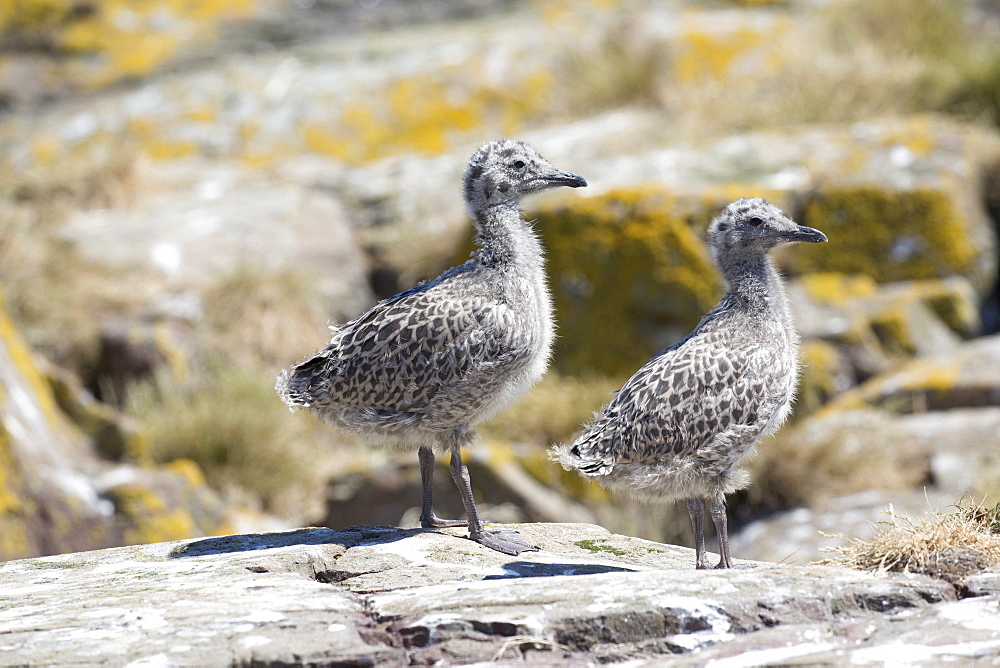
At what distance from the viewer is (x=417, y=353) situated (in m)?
6.07

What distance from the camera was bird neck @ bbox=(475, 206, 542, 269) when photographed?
21.1ft

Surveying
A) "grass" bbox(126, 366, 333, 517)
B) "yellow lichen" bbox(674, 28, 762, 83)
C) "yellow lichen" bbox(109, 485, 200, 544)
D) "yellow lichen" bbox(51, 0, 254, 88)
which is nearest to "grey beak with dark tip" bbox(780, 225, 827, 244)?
"yellow lichen" bbox(109, 485, 200, 544)

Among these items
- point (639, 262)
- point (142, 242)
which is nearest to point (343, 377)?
point (639, 262)

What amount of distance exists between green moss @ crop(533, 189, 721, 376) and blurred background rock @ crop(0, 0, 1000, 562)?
0.03 metres

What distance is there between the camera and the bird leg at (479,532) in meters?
5.86

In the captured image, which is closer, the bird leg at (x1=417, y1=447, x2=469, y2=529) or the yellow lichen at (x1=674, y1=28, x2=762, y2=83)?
the bird leg at (x1=417, y1=447, x2=469, y2=529)

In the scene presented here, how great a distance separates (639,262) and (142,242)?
6114 mm

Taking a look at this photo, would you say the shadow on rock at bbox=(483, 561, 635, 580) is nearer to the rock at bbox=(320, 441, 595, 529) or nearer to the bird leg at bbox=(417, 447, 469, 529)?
the bird leg at bbox=(417, 447, 469, 529)

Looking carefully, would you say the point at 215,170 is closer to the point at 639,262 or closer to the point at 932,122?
the point at 639,262

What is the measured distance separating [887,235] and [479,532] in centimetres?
715

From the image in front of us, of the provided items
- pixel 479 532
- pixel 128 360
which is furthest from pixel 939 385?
pixel 128 360

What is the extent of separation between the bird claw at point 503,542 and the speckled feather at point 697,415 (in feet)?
2.14

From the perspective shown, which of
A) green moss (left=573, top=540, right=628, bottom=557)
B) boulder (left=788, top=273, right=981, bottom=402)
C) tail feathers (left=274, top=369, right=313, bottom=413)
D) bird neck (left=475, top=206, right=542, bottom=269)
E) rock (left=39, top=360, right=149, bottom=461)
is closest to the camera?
green moss (left=573, top=540, right=628, bottom=557)

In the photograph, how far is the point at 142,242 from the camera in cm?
1331
